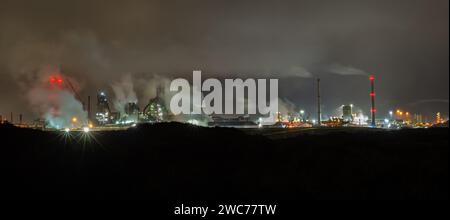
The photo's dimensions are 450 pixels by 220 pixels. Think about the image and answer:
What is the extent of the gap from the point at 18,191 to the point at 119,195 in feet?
13.9

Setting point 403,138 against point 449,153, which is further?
point 403,138

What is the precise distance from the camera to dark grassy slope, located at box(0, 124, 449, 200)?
17609mm

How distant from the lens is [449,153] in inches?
1026

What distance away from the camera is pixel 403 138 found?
35688mm

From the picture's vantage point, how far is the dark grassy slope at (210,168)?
17609 millimetres

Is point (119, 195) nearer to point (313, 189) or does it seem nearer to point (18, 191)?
point (18, 191)

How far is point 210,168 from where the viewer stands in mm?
20703

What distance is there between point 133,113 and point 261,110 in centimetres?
3134

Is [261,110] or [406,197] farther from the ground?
[261,110]
